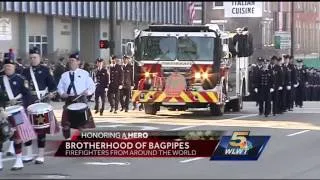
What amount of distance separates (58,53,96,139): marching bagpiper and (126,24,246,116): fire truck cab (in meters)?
8.14

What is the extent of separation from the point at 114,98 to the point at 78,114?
1156cm

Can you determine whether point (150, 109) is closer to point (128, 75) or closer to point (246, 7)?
point (128, 75)

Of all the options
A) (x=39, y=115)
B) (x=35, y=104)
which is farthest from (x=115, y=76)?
(x=39, y=115)

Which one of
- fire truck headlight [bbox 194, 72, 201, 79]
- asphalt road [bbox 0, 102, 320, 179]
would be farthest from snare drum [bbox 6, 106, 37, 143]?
fire truck headlight [bbox 194, 72, 201, 79]

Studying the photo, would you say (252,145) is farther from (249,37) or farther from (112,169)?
(249,37)

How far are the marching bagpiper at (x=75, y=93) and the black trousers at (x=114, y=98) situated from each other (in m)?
10.7

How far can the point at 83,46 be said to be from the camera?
161ft

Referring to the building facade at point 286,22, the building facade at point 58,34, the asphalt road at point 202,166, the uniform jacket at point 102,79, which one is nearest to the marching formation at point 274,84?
the building facade at point 286,22

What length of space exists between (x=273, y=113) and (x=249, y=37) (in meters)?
2.57

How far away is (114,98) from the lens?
25.3 meters

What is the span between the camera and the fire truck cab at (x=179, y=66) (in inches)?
861

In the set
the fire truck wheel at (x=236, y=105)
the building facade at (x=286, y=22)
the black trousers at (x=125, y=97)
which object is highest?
the building facade at (x=286, y=22)

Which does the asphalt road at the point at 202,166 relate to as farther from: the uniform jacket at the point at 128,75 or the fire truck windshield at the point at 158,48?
the uniform jacket at the point at 128,75

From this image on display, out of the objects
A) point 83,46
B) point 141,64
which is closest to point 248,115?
point 141,64
